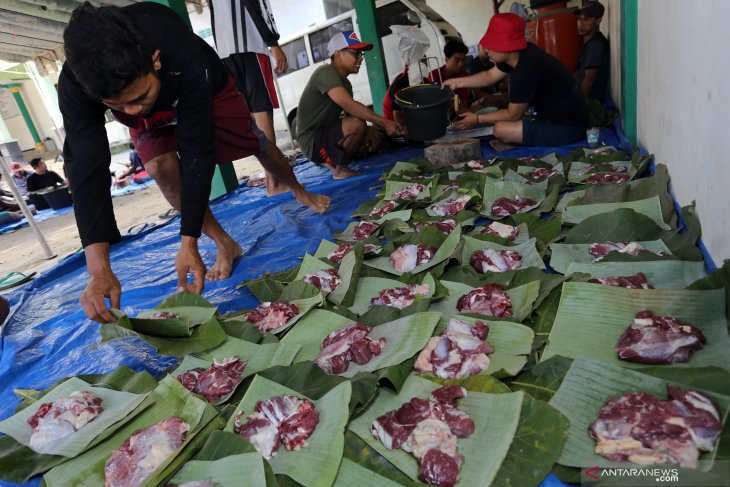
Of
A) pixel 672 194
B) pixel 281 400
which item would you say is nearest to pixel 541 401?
pixel 281 400

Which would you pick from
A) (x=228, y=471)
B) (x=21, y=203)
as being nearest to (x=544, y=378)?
(x=228, y=471)

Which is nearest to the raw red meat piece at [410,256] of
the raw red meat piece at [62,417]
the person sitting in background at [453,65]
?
the raw red meat piece at [62,417]

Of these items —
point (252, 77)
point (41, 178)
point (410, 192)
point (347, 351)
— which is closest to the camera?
point (347, 351)

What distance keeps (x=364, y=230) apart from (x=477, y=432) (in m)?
1.87

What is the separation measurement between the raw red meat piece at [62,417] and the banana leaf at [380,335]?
80cm

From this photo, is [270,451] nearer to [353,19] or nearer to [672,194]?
[672,194]

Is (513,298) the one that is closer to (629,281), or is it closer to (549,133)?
(629,281)

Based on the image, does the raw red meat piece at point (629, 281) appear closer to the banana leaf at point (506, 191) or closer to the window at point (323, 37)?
the banana leaf at point (506, 191)

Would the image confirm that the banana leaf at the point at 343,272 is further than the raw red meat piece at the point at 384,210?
No

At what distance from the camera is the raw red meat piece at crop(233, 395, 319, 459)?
57.2 inches

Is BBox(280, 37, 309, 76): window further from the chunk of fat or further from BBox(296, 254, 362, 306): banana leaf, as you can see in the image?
the chunk of fat

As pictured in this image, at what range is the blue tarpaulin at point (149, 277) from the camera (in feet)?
7.94

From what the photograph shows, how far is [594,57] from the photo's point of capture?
5.84 meters

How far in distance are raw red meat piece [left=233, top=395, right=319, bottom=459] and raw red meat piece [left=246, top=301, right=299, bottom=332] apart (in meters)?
0.58
